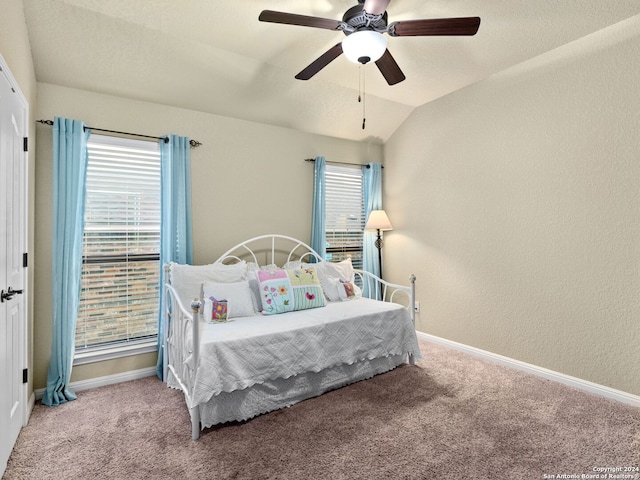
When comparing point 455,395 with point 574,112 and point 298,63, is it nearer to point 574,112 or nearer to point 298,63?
point 574,112

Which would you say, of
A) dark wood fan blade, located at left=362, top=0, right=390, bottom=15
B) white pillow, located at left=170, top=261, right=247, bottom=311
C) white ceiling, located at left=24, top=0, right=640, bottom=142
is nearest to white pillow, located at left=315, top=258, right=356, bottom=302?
white pillow, located at left=170, top=261, right=247, bottom=311

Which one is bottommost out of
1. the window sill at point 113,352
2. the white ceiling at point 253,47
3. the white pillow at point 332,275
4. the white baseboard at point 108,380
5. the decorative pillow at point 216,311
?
the white baseboard at point 108,380

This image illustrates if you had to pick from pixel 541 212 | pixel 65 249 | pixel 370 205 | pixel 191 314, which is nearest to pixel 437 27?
pixel 541 212

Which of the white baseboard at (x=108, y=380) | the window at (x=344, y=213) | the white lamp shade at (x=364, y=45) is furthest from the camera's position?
the window at (x=344, y=213)

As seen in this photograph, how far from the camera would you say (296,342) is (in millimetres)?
2564

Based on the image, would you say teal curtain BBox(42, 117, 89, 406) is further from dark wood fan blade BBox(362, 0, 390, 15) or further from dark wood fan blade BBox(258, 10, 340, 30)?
dark wood fan blade BBox(362, 0, 390, 15)

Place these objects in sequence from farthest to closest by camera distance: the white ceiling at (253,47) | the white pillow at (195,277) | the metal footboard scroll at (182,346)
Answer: the white pillow at (195,277)
the white ceiling at (253,47)
the metal footboard scroll at (182,346)

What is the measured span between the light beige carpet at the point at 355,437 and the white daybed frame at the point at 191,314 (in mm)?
185

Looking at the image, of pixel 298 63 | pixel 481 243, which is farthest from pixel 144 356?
pixel 481 243

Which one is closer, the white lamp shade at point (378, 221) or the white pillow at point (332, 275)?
the white pillow at point (332, 275)

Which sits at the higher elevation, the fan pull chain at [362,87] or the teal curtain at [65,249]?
the fan pull chain at [362,87]

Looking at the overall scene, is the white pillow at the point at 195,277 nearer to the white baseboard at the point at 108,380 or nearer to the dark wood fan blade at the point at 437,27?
the white baseboard at the point at 108,380

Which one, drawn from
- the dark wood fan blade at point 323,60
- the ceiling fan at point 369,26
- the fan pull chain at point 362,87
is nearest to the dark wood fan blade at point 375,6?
the ceiling fan at point 369,26

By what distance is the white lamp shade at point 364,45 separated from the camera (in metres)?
1.97
